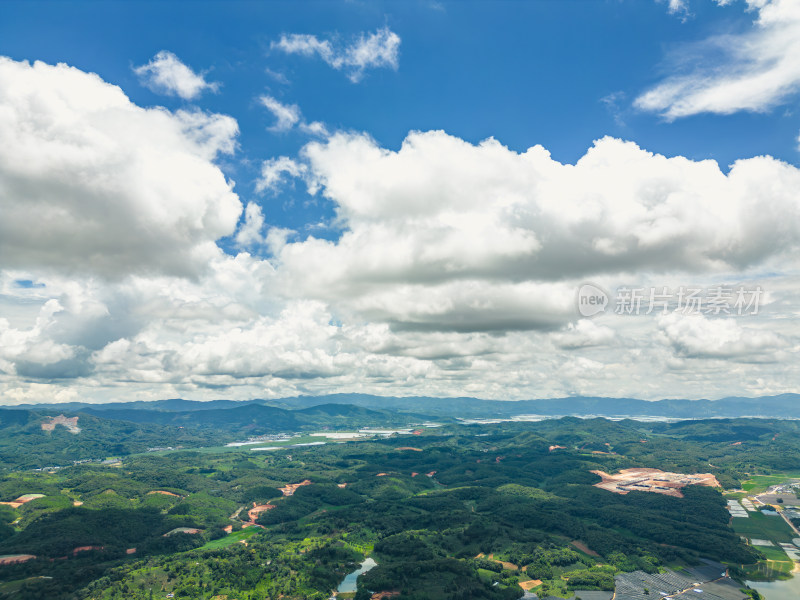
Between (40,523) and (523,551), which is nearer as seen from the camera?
(523,551)

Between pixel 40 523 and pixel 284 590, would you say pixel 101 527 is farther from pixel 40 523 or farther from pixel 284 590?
pixel 284 590

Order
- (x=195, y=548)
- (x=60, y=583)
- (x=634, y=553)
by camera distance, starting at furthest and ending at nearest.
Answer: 1. (x=195, y=548)
2. (x=634, y=553)
3. (x=60, y=583)

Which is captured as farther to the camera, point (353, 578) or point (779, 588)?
point (353, 578)

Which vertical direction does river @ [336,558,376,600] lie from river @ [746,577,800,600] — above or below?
below

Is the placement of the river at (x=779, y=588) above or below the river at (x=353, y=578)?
above

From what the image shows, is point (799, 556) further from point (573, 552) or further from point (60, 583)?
point (60, 583)

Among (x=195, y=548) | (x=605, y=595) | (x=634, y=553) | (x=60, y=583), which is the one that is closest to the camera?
(x=605, y=595)

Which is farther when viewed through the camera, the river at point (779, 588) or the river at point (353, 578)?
the river at point (353, 578)

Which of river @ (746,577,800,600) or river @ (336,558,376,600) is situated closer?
river @ (746,577,800,600)

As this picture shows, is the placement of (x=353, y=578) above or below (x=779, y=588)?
below

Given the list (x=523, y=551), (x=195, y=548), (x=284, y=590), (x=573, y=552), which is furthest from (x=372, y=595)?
(x=195, y=548)
